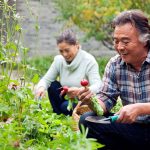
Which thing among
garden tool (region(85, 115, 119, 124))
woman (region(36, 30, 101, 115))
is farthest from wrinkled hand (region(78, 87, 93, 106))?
woman (region(36, 30, 101, 115))

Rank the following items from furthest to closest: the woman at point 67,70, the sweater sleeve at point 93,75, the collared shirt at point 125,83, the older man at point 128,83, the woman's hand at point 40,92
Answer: the woman at point 67,70
the sweater sleeve at point 93,75
the woman's hand at point 40,92
the collared shirt at point 125,83
the older man at point 128,83

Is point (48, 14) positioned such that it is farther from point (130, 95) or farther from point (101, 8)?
point (130, 95)

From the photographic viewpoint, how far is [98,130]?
377 cm

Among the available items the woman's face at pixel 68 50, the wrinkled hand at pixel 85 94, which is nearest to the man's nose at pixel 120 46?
the wrinkled hand at pixel 85 94

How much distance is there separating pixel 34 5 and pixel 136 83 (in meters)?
11.2

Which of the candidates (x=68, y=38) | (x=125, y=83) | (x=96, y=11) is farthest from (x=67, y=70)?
(x=96, y=11)

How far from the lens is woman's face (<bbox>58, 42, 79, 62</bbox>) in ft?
18.2

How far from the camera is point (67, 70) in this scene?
18.9 feet

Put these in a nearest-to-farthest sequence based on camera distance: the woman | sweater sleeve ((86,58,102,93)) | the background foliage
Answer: sweater sleeve ((86,58,102,93)), the woman, the background foliage

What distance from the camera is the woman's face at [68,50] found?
218 inches

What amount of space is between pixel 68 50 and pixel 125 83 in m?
1.74

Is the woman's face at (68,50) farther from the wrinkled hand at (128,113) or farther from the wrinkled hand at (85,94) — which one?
the wrinkled hand at (128,113)

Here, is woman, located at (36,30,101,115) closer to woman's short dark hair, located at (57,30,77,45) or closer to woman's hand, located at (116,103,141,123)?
woman's short dark hair, located at (57,30,77,45)

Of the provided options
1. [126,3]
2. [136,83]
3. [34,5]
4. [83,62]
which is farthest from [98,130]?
[34,5]
